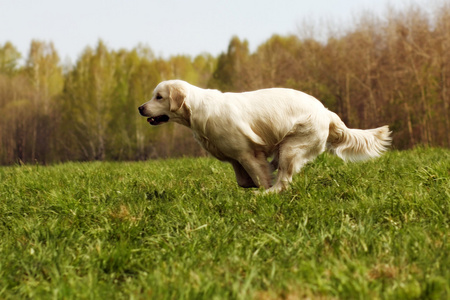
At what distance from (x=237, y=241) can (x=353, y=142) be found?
274cm

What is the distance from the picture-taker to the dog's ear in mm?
4922

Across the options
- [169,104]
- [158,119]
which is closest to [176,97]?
[169,104]

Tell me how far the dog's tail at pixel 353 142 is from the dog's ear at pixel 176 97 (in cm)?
180

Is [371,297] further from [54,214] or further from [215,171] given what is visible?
[215,171]

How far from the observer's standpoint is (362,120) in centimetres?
2589

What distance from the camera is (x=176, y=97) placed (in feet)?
16.2

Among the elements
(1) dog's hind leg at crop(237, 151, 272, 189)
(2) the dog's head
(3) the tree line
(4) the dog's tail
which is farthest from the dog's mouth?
(3) the tree line

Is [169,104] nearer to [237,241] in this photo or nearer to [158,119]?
[158,119]

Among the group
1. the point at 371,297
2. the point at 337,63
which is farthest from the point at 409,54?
the point at 371,297

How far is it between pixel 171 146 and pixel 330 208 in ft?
108

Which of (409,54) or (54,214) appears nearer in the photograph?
(54,214)

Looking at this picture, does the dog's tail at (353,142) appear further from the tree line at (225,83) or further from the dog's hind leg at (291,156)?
the tree line at (225,83)

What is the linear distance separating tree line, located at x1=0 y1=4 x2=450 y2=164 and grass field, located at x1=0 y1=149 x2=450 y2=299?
43.3 feet

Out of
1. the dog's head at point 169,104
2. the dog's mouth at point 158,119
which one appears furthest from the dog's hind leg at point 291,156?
the dog's mouth at point 158,119
